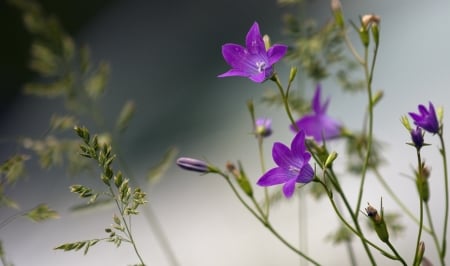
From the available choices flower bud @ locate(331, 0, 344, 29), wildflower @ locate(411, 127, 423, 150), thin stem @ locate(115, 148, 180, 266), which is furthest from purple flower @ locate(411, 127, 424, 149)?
thin stem @ locate(115, 148, 180, 266)

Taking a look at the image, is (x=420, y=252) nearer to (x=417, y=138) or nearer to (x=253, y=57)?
(x=417, y=138)

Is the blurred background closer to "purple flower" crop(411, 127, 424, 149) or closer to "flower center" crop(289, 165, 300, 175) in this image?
"flower center" crop(289, 165, 300, 175)

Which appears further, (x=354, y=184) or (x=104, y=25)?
(x=104, y=25)

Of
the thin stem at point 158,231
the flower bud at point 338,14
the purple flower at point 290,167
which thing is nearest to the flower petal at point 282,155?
the purple flower at point 290,167

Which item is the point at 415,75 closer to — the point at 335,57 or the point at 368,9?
the point at 368,9

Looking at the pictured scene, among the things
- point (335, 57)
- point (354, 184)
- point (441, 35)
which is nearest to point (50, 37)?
point (335, 57)

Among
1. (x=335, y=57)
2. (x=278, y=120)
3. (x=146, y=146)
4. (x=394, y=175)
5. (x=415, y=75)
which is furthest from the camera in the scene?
A: (x=146, y=146)
